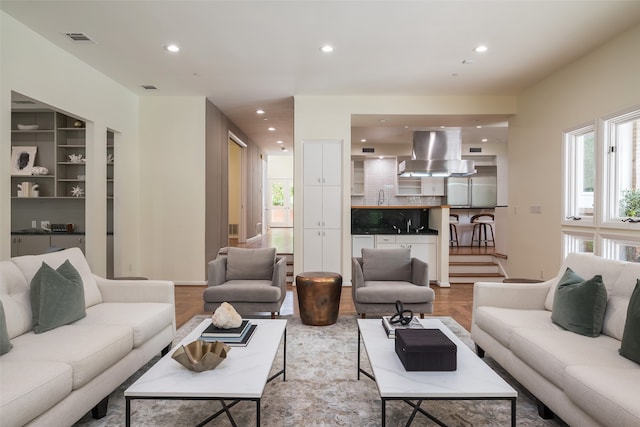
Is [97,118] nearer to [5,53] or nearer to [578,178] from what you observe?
[5,53]

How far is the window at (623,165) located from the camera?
3.69 metres

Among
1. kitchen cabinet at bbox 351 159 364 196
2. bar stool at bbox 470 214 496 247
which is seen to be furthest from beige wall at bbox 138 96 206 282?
bar stool at bbox 470 214 496 247

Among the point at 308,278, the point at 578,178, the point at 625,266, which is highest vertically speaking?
the point at 578,178

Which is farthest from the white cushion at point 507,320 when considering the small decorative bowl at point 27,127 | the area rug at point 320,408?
the small decorative bowl at point 27,127

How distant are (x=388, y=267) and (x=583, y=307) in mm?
2200

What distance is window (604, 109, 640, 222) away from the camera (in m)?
3.69

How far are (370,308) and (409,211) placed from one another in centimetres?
315

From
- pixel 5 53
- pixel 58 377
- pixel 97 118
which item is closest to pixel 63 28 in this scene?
pixel 5 53

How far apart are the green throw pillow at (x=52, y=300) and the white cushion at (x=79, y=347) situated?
0.06 metres

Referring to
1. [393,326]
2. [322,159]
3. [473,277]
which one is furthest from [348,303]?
[473,277]

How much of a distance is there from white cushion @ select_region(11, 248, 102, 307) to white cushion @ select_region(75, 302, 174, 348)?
100 mm

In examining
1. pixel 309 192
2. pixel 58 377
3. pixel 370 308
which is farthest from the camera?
pixel 309 192

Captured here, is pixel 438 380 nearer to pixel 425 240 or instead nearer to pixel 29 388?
pixel 29 388

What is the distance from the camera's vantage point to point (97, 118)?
4828 mm
